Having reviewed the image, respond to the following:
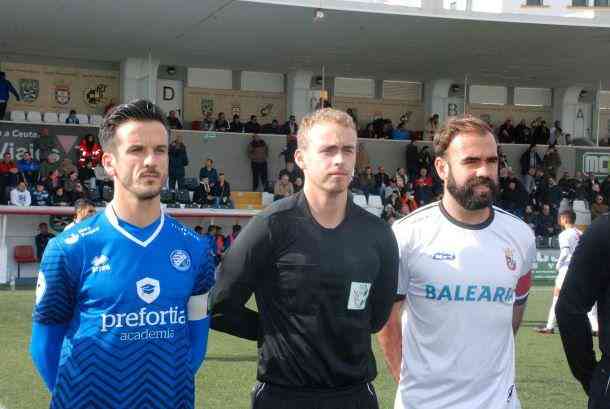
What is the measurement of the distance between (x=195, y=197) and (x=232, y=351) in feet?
46.6

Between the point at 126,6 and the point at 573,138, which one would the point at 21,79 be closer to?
the point at 126,6

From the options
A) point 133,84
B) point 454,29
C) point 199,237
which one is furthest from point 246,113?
point 199,237

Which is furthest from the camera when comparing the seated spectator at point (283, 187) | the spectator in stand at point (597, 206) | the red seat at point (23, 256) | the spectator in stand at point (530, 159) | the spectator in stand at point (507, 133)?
the spectator in stand at point (507, 133)

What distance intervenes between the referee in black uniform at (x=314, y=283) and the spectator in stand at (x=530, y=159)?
28.4 metres

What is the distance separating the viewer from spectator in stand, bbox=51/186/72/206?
22547 mm

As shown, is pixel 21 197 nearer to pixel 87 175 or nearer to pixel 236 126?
pixel 87 175

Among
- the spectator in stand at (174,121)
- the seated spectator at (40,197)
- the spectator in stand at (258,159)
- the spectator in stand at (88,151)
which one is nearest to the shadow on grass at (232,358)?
the seated spectator at (40,197)

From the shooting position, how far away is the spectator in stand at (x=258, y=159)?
27938 millimetres

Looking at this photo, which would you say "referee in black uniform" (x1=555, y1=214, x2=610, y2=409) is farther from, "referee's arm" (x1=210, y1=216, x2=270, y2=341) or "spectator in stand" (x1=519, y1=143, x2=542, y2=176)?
"spectator in stand" (x1=519, y1=143, x2=542, y2=176)

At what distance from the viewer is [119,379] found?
3.26 meters

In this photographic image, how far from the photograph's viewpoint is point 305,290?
11.3 feet

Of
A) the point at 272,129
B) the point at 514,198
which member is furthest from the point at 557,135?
the point at 272,129

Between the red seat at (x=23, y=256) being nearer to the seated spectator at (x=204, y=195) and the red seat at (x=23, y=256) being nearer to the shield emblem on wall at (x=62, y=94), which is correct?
the seated spectator at (x=204, y=195)

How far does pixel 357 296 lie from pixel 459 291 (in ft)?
1.88
